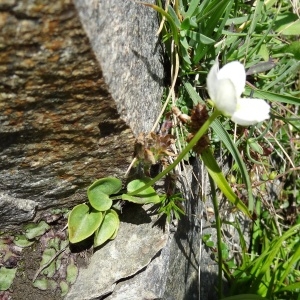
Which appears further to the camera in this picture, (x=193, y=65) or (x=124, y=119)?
(x=193, y=65)

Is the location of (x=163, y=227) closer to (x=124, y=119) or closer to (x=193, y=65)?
(x=124, y=119)

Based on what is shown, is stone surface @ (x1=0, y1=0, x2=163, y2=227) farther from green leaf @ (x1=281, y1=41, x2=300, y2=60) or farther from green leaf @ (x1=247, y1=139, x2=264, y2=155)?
green leaf @ (x1=281, y1=41, x2=300, y2=60)

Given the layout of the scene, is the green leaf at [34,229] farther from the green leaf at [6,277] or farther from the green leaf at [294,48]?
the green leaf at [294,48]

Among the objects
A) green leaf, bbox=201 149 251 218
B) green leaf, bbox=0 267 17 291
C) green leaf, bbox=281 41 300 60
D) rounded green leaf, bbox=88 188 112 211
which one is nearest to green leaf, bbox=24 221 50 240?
green leaf, bbox=0 267 17 291

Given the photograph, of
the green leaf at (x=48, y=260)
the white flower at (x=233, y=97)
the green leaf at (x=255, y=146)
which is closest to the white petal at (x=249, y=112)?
the white flower at (x=233, y=97)

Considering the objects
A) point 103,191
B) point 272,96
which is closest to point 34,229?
point 103,191

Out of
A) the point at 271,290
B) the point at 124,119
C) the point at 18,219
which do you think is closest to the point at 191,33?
the point at 124,119
